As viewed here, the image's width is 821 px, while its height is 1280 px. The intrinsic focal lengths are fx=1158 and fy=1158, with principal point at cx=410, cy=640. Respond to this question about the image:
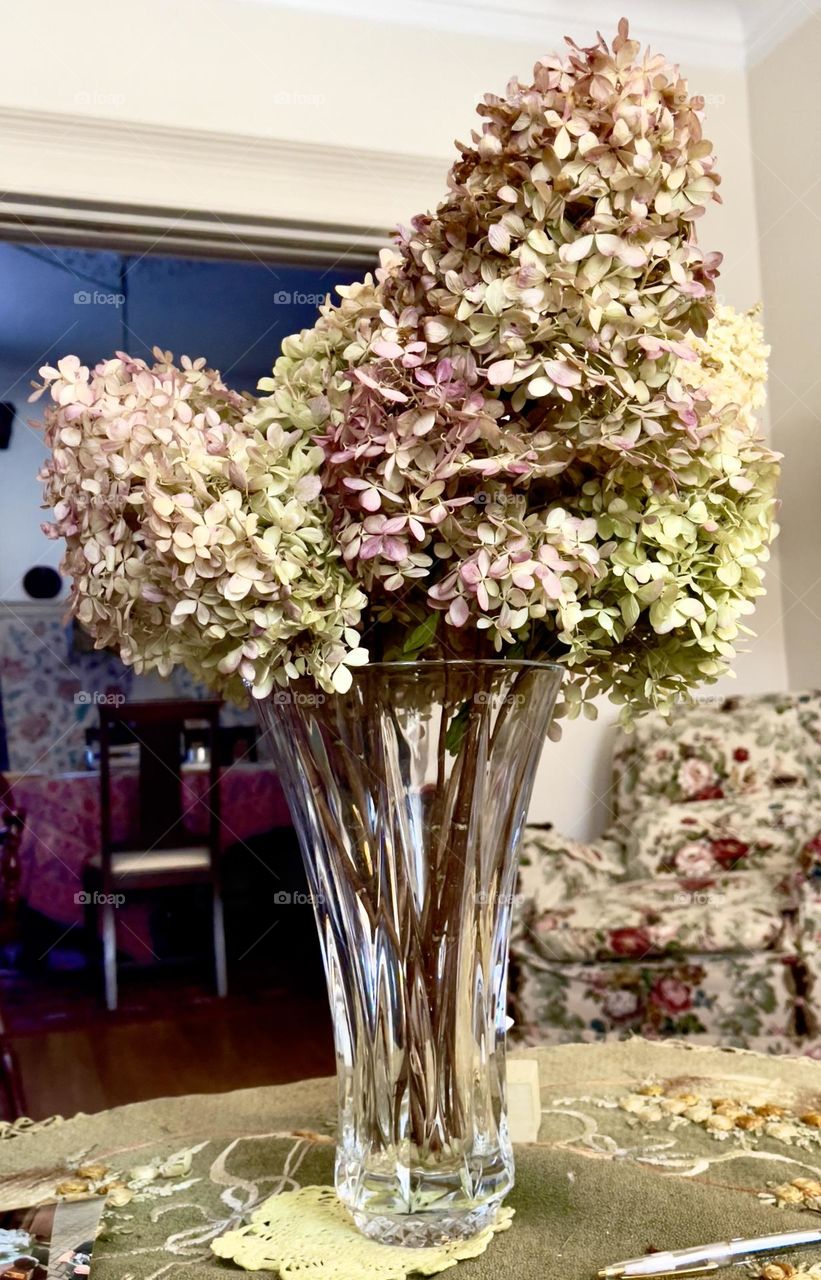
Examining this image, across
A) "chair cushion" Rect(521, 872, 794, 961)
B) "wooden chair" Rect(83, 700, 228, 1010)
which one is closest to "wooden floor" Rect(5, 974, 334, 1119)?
"wooden chair" Rect(83, 700, 228, 1010)

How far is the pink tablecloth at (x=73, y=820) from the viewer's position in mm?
4875

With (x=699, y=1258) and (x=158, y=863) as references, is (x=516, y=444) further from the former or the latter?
(x=158, y=863)

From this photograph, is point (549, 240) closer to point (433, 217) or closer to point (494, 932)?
point (433, 217)

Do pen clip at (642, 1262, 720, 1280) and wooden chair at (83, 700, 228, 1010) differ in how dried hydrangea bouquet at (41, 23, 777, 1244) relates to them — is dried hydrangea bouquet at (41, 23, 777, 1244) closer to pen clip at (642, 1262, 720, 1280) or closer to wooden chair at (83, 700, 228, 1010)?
pen clip at (642, 1262, 720, 1280)

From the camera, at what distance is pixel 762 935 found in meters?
2.60

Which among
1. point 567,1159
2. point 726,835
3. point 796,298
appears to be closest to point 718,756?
point 726,835

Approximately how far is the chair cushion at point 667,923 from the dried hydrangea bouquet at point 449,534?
2.07m

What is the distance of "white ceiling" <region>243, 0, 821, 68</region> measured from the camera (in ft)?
10.7

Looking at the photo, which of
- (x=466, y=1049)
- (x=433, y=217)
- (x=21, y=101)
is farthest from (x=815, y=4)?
(x=466, y=1049)

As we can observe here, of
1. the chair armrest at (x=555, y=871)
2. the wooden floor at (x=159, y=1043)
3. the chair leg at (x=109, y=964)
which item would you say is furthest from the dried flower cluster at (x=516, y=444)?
the chair leg at (x=109, y=964)

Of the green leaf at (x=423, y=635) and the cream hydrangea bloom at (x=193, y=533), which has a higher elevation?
the cream hydrangea bloom at (x=193, y=533)

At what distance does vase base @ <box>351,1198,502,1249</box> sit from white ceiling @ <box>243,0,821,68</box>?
10.5 ft

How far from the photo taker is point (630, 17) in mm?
3500

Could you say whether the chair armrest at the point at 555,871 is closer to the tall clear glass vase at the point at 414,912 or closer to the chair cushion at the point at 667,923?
the chair cushion at the point at 667,923
